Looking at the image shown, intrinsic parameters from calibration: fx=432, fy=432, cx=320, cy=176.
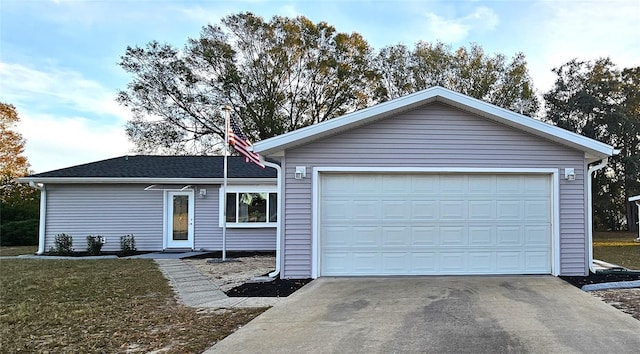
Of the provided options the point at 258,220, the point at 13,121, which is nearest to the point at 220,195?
the point at 258,220

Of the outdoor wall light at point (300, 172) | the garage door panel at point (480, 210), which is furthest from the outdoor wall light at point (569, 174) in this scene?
the outdoor wall light at point (300, 172)

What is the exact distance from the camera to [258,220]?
514 inches

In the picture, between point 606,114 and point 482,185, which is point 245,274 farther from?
point 606,114

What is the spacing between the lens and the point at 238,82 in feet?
76.4

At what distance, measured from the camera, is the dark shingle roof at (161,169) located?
1312cm

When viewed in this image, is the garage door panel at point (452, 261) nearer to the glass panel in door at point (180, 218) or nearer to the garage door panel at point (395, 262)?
the garage door panel at point (395, 262)

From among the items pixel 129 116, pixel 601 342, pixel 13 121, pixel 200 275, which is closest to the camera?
pixel 601 342

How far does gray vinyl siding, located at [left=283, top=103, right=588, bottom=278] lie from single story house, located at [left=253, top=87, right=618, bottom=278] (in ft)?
0.06

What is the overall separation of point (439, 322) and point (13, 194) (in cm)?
2460

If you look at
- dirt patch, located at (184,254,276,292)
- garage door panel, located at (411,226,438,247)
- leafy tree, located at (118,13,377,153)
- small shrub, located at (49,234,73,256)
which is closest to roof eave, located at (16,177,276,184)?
small shrub, located at (49,234,73,256)

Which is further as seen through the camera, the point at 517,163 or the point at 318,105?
the point at 318,105

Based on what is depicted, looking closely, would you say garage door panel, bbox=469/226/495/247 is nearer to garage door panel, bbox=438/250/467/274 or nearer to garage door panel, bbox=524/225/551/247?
garage door panel, bbox=438/250/467/274

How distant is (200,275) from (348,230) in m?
3.13

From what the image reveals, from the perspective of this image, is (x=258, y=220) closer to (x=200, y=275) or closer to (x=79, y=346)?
(x=200, y=275)
